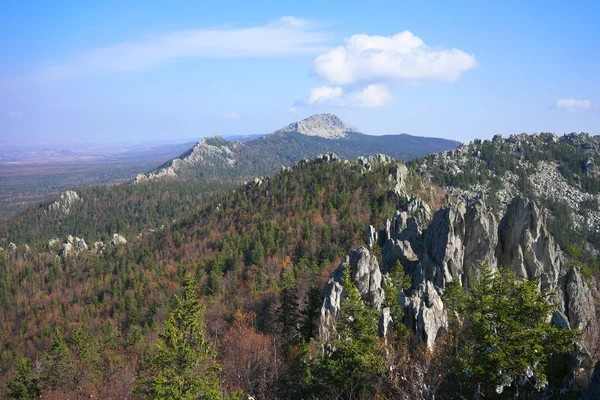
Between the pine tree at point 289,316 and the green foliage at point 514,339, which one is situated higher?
the green foliage at point 514,339

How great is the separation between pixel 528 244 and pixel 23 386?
50.8m

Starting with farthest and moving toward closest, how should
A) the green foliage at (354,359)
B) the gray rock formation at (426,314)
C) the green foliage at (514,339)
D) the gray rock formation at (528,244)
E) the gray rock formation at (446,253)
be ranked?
the gray rock formation at (528,244) → the gray rock formation at (446,253) → the gray rock formation at (426,314) → the green foliage at (354,359) → the green foliage at (514,339)

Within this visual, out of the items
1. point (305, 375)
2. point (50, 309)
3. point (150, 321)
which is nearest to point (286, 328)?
point (305, 375)

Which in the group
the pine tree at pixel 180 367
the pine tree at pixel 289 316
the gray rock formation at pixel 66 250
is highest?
the pine tree at pixel 180 367

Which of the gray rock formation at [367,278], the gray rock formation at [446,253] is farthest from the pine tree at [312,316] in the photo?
the gray rock formation at [446,253]

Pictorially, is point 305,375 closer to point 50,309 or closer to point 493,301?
point 493,301

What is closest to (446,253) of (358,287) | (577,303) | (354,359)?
(358,287)

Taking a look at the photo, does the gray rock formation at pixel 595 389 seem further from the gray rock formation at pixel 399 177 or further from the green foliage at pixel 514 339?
the gray rock formation at pixel 399 177

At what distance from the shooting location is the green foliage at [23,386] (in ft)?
107

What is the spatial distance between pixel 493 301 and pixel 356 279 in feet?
77.5

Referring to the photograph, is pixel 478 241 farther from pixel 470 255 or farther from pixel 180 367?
pixel 180 367

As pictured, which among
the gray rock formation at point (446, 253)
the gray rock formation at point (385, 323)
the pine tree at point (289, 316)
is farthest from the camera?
the gray rock formation at point (446, 253)

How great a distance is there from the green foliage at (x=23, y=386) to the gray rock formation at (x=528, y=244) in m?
47.9

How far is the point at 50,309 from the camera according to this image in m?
92.3
